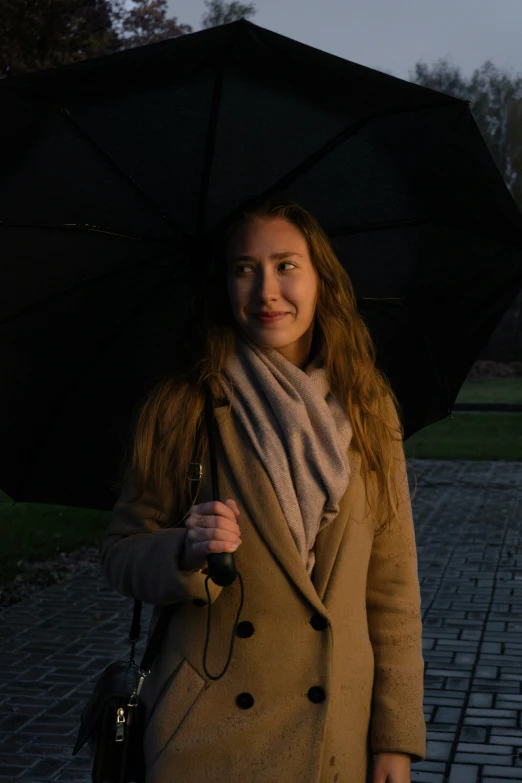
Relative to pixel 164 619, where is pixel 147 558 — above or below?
above

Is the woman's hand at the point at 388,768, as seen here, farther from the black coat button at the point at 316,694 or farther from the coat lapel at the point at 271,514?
the coat lapel at the point at 271,514

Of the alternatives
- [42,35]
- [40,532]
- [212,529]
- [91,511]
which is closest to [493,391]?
[91,511]

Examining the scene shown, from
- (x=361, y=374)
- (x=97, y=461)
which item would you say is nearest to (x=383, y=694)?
(x=361, y=374)

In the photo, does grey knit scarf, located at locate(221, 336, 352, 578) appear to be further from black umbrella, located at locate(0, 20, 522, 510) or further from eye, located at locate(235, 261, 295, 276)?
black umbrella, located at locate(0, 20, 522, 510)

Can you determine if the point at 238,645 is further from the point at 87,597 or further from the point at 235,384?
the point at 87,597

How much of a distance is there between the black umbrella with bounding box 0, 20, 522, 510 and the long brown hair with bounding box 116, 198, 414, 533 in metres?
0.24

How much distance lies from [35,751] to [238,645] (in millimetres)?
3485

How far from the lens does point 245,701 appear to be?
2.52 m

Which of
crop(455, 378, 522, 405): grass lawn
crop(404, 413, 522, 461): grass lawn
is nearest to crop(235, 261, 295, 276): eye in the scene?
crop(404, 413, 522, 461): grass lawn

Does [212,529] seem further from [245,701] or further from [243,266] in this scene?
[243,266]

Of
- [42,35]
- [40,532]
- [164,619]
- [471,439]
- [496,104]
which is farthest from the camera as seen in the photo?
[496,104]

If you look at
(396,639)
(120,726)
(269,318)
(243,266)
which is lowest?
(120,726)

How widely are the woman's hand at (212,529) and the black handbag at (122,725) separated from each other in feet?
0.95

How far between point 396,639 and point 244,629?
14.4 inches
